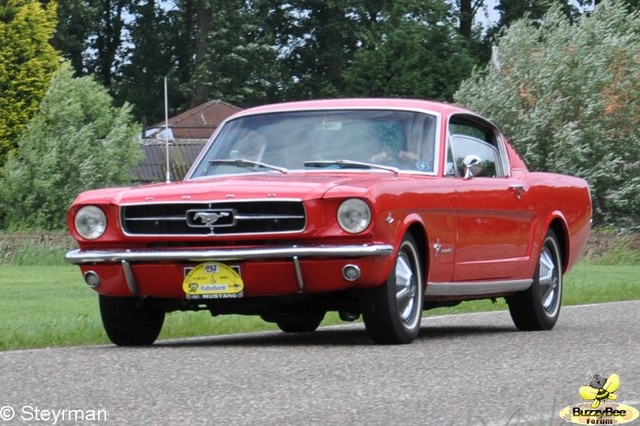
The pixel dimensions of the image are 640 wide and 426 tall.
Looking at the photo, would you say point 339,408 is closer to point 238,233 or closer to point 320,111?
point 238,233

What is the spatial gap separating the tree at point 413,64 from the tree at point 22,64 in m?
21.1

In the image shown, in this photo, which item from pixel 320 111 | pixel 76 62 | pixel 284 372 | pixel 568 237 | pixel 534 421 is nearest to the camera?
pixel 534 421

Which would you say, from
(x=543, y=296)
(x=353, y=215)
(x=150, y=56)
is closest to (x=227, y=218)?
(x=353, y=215)

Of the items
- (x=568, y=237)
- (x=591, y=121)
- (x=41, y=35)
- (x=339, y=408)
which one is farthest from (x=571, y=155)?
(x=339, y=408)

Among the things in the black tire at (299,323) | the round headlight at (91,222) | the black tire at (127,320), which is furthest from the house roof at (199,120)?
the round headlight at (91,222)

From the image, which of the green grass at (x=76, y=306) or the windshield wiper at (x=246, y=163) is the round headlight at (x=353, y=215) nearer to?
the windshield wiper at (x=246, y=163)

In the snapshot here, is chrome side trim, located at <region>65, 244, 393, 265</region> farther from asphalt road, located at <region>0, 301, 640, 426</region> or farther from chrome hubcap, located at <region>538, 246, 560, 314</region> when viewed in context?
chrome hubcap, located at <region>538, 246, 560, 314</region>

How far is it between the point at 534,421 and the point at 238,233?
3547mm

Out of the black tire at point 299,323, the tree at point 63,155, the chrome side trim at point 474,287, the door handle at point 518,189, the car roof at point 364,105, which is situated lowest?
the tree at point 63,155

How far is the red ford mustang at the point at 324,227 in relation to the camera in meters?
9.84

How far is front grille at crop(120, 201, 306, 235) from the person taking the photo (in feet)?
32.4

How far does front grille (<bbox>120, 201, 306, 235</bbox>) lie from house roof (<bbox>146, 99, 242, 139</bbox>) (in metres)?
54.3

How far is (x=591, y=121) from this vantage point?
38.0 m

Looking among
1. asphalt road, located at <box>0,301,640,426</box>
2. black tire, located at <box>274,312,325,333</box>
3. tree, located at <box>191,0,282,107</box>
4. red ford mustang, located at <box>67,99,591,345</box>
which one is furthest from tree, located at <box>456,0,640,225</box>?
tree, located at <box>191,0,282,107</box>
